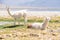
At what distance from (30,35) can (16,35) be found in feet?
2.60

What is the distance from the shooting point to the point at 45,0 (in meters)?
188

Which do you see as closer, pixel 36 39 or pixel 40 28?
pixel 36 39

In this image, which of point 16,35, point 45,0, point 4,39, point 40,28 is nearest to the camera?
point 4,39

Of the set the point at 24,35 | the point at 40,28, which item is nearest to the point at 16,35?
the point at 24,35

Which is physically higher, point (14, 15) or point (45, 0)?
point (14, 15)

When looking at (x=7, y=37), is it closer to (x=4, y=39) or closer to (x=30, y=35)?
(x=4, y=39)

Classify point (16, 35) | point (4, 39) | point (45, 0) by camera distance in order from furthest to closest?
point (45, 0) → point (16, 35) → point (4, 39)

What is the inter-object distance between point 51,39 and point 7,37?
7.58 feet

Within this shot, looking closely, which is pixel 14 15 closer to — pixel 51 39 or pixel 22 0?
pixel 51 39

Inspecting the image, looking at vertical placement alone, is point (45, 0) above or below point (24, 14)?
below

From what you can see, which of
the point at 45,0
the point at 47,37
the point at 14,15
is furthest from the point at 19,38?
the point at 45,0

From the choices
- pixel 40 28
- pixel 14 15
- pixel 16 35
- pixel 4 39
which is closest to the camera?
pixel 4 39

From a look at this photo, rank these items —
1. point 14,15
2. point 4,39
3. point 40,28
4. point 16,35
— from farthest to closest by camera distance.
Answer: point 14,15
point 40,28
point 16,35
point 4,39

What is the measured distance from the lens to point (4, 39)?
43.0ft
